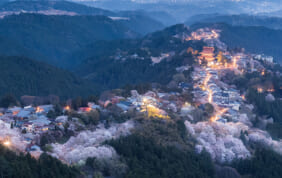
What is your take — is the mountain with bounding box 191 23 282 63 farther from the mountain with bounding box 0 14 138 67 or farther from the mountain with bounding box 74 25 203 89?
the mountain with bounding box 0 14 138 67

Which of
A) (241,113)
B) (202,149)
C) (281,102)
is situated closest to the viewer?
(202,149)

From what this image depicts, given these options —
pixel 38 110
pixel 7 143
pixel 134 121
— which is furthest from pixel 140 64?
pixel 7 143

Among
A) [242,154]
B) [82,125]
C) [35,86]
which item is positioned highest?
[82,125]

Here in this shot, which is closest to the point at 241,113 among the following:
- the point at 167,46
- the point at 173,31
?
the point at 167,46

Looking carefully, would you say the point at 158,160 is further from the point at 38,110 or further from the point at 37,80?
the point at 37,80

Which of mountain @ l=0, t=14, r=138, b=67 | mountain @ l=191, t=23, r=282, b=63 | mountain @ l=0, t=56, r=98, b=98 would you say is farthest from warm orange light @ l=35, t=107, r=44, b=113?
mountain @ l=191, t=23, r=282, b=63

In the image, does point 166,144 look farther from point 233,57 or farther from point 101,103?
point 233,57
